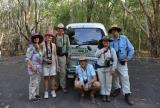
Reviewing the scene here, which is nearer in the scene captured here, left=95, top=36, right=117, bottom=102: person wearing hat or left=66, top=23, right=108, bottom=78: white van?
left=95, top=36, right=117, bottom=102: person wearing hat

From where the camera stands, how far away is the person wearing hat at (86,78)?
34.7 ft

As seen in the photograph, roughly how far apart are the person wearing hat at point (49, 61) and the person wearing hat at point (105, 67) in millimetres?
1302

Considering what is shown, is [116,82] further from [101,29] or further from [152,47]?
[152,47]

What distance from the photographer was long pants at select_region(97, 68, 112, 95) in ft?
35.2

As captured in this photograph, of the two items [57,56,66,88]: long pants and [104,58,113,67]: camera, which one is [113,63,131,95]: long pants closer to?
[104,58,113,67]: camera

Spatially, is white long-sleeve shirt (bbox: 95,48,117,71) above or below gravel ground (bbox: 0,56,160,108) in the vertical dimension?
above

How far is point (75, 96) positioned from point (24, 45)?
26.4m

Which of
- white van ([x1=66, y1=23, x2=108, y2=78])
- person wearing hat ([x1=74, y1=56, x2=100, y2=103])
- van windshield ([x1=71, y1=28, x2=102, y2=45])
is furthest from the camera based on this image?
van windshield ([x1=71, y1=28, x2=102, y2=45])

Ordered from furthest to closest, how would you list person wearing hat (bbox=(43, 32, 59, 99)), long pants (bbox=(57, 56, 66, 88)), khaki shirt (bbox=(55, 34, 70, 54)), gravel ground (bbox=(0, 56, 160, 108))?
1. long pants (bbox=(57, 56, 66, 88))
2. khaki shirt (bbox=(55, 34, 70, 54))
3. person wearing hat (bbox=(43, 32, 59, 99))
4. gravel ground (bbox=(0, 56, 160, 108))

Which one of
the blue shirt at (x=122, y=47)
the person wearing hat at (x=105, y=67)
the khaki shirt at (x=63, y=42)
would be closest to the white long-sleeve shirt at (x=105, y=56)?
the person wearing hat at (x=105, y=67)

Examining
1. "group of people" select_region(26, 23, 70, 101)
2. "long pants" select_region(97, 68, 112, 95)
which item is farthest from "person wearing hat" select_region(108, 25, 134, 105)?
"group of people" select_region(26, 23, 70, 101)

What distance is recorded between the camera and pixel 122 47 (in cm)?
1061

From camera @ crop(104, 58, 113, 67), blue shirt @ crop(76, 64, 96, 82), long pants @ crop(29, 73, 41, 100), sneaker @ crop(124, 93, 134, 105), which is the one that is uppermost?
camera @ crop(104, 58, 113, 67)

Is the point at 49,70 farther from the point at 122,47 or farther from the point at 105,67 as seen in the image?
the point at 122,47
